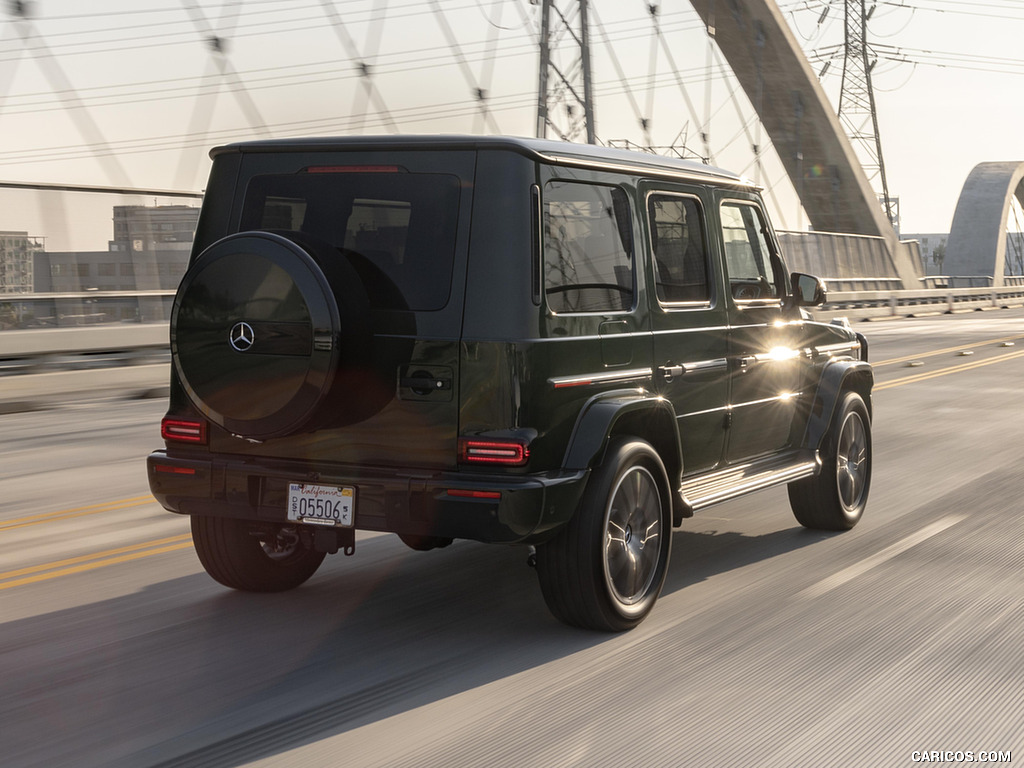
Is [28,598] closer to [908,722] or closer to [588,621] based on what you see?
[588,621]

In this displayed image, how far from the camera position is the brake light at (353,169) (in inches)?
203

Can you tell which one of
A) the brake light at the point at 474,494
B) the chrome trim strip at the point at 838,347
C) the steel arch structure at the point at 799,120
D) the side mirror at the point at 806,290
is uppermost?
the steel arch structure at the point at 799,120

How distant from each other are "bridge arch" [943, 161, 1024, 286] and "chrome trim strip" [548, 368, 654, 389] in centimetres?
6308

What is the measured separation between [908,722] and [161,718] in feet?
7.75

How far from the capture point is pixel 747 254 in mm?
6656

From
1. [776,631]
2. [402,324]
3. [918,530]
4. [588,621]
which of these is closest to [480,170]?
[402,324]

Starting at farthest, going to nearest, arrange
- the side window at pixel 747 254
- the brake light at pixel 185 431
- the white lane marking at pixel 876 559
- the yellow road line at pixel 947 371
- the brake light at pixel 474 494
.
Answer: the yellow road line at pixel 947 371, the side window at pixel 747 254, the white lane marking at pixel 876 559, the brake light at pixel 185 431, the brake light at pixel 474 494

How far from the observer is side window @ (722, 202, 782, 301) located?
21.1 feet

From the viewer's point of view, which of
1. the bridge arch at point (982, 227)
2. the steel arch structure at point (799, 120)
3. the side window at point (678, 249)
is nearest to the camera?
the side window at point (678, 249)

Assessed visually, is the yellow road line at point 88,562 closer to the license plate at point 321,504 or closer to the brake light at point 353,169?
the license plate at point 321,504

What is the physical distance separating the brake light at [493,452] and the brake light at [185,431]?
1134mm

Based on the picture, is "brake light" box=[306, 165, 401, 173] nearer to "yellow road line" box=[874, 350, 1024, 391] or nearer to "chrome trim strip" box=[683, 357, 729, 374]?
"chrome trim strip" box=[683, 357, 729, 374]

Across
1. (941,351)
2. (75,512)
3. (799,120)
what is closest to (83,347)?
(75,512)

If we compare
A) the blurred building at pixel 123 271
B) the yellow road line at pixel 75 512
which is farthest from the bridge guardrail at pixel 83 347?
the yellow road line at pixel 75 512
